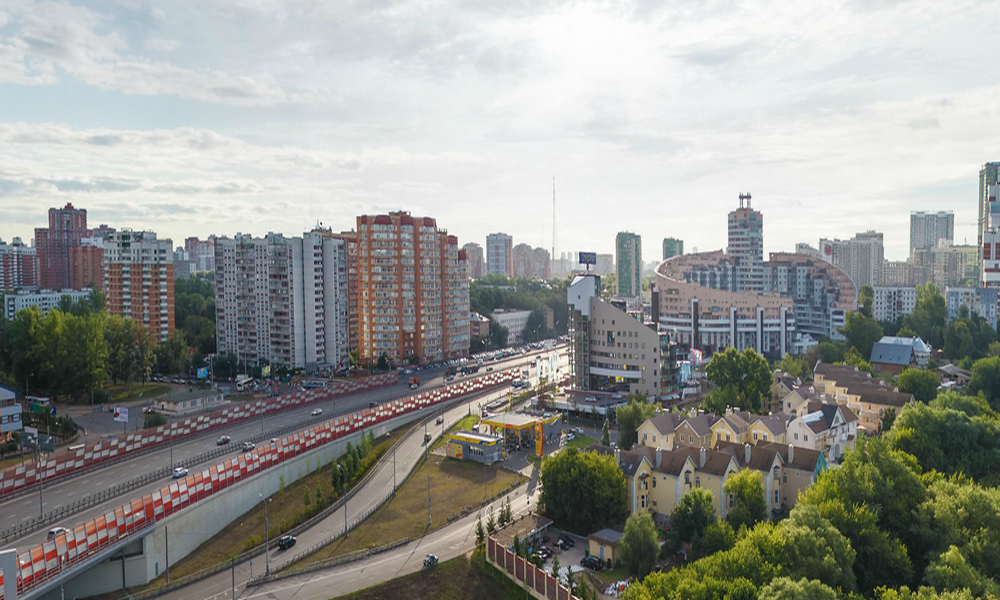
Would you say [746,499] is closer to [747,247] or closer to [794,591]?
[794,591]

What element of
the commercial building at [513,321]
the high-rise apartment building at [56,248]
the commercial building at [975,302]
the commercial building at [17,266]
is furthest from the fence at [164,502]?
the commercial building at [17,266]

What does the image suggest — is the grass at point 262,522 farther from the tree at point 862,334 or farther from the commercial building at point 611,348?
the tree at point 862,334

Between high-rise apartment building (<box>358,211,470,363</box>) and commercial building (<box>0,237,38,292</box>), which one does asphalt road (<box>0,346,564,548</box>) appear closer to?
high-rise apartment building (<box>358,211,470,363</box>)

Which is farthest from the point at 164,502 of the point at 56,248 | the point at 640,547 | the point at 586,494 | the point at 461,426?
the point at 56,248

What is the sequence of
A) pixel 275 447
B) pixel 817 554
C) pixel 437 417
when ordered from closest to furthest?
1. pixel 817 554
2. pixel 275 447
3. pixel 437 417

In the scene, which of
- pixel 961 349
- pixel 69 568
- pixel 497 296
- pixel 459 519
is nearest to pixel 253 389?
pixel 459 519

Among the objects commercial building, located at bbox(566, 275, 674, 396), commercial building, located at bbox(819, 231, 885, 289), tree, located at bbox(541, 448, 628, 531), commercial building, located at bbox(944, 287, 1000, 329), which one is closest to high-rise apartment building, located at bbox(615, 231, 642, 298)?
commercial building, located at bbox(819, 231, 885, 289)

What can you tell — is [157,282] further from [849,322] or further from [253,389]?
[849,322]
